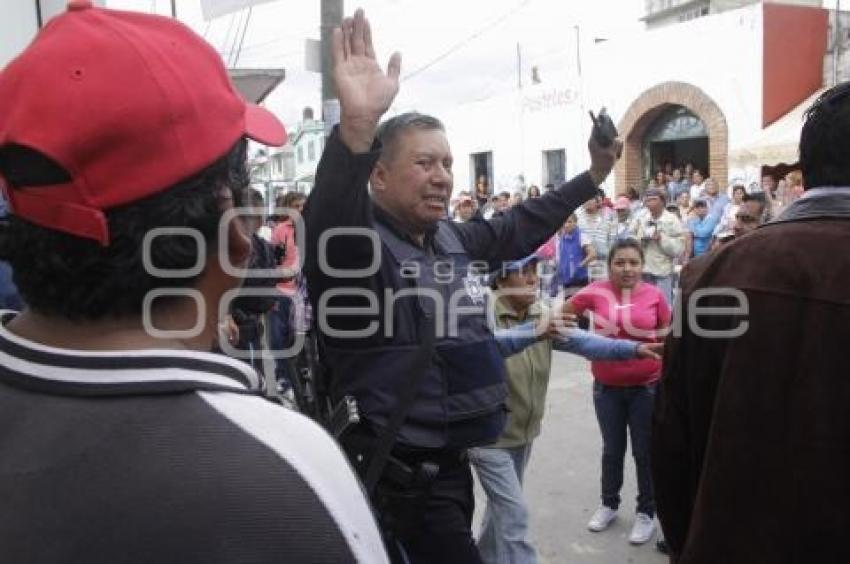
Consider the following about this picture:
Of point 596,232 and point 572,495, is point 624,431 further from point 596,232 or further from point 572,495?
point 596,232

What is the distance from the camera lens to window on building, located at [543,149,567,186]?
18922mm

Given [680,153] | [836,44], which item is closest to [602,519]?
[836,44]

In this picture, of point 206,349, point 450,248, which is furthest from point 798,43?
point 206,349

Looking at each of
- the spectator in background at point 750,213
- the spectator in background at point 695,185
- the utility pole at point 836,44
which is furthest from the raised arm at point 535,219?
the utility pole at point 836,44

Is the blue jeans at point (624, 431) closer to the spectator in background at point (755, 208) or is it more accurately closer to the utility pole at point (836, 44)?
the spectator in background at point (755, 208)

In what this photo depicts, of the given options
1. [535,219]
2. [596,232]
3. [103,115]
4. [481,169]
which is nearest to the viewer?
[103,115]

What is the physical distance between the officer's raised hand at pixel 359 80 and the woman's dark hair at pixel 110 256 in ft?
2.67

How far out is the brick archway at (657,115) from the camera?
1486cm

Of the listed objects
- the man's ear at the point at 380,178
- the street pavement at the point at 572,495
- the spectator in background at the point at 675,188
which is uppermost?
the man's ear at the point at 380,178

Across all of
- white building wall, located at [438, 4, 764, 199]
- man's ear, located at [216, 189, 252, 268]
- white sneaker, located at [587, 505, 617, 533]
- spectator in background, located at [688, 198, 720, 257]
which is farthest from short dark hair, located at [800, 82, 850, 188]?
white building wall, located at [438, 4, 764, 199]

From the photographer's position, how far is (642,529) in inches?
152

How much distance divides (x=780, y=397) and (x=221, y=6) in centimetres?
227

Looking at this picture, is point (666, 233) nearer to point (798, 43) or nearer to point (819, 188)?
point (819, 188)

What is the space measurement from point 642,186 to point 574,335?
50.2 ft
